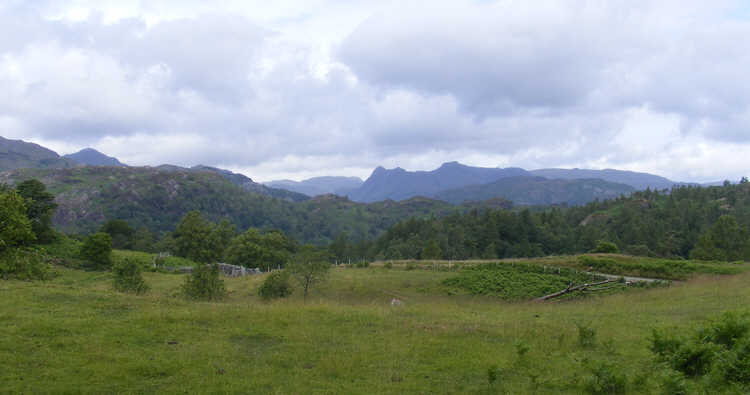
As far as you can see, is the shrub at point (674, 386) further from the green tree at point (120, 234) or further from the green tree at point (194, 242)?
the green tree at point (120, 234)

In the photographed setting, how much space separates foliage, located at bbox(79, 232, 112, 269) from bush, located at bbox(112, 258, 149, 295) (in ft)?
80.6

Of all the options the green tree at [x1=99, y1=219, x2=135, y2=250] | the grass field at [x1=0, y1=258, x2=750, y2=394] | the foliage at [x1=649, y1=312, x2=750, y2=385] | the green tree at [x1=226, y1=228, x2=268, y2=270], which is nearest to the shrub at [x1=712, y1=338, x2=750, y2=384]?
the foliage at [x1=649, y1=312, x2=750, y2=385]

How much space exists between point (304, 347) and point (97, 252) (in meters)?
46.2

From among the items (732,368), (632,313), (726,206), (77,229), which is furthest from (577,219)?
(77,229)

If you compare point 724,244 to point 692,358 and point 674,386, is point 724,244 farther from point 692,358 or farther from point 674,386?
point 674,386

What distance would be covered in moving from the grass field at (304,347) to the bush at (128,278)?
6408mm

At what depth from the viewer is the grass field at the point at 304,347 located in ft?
28.9

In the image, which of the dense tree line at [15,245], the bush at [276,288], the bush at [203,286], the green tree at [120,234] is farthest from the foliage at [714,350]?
the green tree at [120,234]

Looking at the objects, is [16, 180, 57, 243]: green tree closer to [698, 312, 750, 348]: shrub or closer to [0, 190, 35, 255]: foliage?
[0, 190, 35, 255]: foliage

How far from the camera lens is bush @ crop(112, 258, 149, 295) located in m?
23.7

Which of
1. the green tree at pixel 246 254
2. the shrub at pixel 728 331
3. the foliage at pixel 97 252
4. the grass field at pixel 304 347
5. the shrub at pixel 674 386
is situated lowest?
the green tree at pixel 246 254

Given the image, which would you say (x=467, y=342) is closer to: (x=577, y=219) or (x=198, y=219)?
(x=198, y=219)

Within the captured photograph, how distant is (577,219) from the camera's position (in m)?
147

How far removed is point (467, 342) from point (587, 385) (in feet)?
14.4
